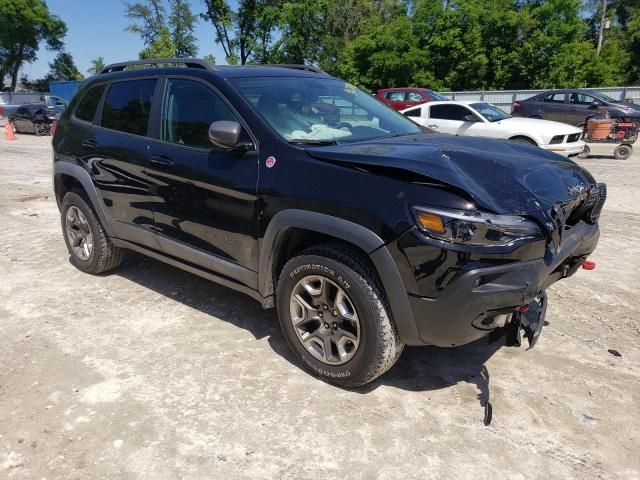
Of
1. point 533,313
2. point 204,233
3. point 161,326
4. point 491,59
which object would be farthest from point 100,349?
point 491,59

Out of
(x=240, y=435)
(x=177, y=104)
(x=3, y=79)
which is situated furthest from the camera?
(x=3, y=79)

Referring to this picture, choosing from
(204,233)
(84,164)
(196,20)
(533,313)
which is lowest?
(533,313)

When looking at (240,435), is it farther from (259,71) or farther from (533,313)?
(259,71)

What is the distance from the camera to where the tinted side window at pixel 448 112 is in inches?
491

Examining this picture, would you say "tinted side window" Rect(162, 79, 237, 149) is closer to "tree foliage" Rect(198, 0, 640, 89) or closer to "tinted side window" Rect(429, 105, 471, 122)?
"tinted side window" Rect(429, 105, 471, 122)

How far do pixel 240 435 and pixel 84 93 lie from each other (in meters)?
3.61

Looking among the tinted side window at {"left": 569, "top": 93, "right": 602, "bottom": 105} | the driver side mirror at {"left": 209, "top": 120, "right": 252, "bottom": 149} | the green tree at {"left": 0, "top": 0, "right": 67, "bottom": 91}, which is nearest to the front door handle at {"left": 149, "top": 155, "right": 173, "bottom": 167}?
the driver side mirror at {"left": 209, "top": 120, "right": 252, "bottom": 149}

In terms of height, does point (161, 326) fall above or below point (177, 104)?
below

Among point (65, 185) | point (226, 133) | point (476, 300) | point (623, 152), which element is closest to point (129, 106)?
point (65, 185)

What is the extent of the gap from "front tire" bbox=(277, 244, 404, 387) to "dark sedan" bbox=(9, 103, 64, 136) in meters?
22.2

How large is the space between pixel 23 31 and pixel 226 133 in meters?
63.1

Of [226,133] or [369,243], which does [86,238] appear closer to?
[226,133]

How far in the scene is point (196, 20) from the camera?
4450cm

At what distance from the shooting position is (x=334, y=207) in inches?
109
